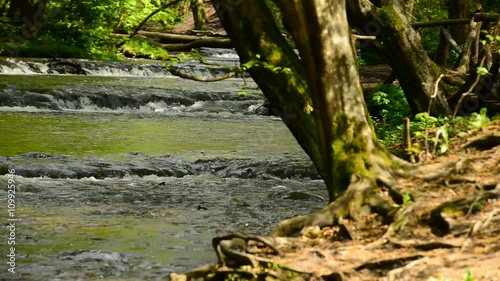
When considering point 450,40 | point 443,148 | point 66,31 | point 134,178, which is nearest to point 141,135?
point 134,178

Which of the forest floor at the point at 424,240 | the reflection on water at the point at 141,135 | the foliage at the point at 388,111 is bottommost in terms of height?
the reflection on water at the point at 141,135

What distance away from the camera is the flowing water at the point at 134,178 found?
26.8ft

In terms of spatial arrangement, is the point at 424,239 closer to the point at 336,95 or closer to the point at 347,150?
the point at 347,150

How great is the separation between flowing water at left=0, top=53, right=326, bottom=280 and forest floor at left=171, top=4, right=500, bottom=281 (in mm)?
1556

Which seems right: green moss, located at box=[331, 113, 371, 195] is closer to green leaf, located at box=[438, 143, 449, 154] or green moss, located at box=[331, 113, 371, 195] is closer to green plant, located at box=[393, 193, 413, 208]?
green plant, located at box=[393, 193, 413, 208]

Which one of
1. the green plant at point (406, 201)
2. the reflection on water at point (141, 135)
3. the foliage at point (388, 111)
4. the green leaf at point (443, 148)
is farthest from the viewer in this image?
the reflection on water at point (141, 135)

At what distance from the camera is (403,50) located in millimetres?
11234

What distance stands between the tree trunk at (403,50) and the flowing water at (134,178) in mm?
1818

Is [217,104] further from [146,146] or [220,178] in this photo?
[220,178]

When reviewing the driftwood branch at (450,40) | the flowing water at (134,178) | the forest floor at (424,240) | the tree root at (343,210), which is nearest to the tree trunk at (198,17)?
the flowing water at (134,178)

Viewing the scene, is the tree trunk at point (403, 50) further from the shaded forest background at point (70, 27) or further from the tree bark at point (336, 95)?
the shaded forest background at point (70, 27)

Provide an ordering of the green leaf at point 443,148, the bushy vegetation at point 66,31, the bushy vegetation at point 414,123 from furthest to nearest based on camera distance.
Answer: the bushy vegetation at point 66,31 → the bushy vegetation at point 414,123 → the green leaf at point 443,148

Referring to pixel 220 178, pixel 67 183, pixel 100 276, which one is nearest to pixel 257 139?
pixel 220 178

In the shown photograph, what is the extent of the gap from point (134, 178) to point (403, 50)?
13.8ft
